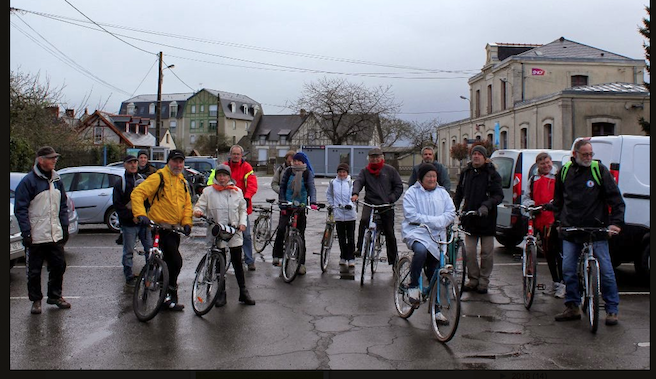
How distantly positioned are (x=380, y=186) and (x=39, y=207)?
15.4ft

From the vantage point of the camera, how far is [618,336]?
6.32m

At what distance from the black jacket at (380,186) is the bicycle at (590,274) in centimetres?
310

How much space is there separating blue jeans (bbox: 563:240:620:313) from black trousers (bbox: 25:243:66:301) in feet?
18.9

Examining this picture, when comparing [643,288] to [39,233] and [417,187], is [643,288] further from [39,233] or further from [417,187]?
[39,233]

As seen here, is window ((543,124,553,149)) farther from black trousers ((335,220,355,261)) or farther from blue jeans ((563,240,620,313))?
blue jeans ((563,240,620,313))

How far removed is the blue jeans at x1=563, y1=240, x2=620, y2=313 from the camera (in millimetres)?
6660

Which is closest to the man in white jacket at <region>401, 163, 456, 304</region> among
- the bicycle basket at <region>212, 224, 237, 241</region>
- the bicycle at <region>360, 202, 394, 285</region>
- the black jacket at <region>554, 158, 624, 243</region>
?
the black jacket at <region>554, 158, 624, 243</region>

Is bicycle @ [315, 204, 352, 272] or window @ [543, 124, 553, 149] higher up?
window @ [543, 124, 553, 149]

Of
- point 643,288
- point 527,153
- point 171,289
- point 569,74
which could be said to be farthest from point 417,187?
point 569,74

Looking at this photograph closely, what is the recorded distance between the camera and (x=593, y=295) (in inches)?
253

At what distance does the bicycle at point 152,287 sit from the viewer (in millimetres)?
6809

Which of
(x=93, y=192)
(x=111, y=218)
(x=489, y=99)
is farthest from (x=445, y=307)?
(x=489, y=99)

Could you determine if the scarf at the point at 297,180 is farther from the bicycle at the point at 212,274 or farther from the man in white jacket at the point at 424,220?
the man in white jacket at the point at 424,220

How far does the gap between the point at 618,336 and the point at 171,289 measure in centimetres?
487
